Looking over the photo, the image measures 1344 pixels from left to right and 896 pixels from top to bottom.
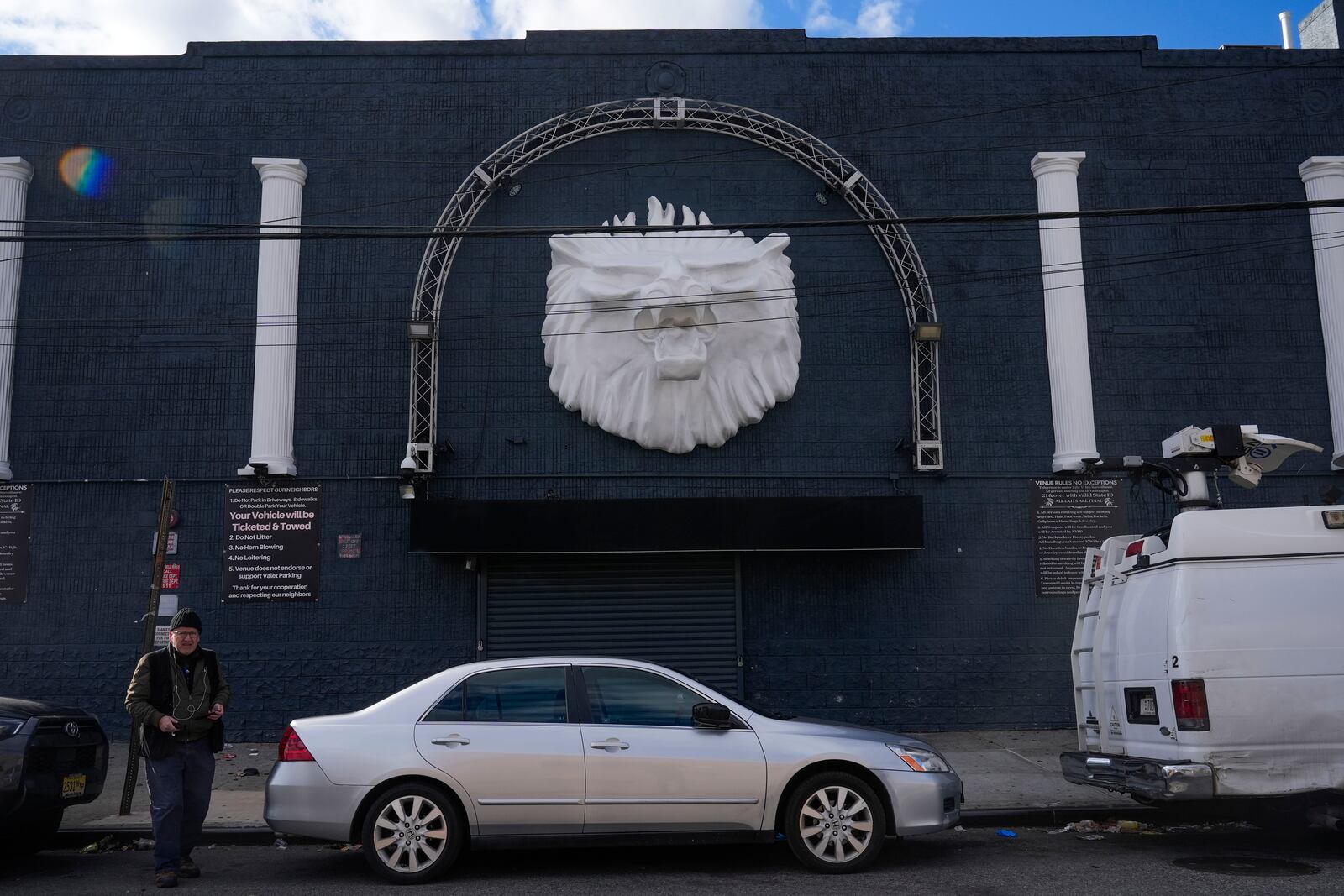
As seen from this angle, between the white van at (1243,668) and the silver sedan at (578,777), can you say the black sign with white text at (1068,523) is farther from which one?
the silver sedan at (578,777)

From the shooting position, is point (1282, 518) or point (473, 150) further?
point (473, 150)

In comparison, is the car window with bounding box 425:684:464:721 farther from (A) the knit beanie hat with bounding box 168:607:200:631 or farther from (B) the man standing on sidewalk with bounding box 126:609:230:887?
(A) the knit beanie hat with bounding box 168:607:200:631

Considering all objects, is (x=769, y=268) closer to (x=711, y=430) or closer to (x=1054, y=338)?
(x=711, y=430)

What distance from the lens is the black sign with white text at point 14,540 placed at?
13.1 m

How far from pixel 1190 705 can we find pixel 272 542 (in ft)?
32.5

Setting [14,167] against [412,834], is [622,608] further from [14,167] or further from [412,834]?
[14,167]

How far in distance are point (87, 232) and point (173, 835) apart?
9239mm

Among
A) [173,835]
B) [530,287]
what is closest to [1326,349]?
[530,287]

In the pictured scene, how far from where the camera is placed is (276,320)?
13.5m

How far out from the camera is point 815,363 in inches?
541

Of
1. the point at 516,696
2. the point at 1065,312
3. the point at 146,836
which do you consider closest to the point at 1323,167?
the point at 1065,312

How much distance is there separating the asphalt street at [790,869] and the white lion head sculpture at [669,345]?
601 cm

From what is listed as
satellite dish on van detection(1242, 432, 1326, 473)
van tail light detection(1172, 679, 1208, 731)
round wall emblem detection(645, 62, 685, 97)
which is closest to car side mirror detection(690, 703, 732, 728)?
van tail light detection(1172, 679, 1208, 731)

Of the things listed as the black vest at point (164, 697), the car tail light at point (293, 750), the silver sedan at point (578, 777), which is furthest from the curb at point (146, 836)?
the silver sedan at point (578, 777)
